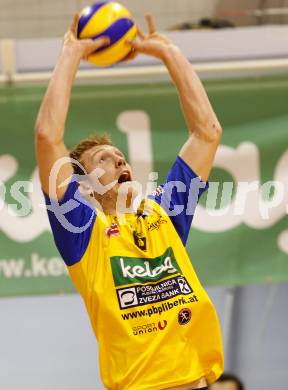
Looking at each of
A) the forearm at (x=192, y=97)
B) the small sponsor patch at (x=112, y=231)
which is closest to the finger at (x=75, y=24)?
the forearm at (x=192, y=97)

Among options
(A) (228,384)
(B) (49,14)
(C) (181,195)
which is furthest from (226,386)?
(B) (49,14)

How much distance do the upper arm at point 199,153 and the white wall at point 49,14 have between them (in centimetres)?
242

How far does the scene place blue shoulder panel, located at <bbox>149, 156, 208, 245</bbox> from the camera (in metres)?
1.96

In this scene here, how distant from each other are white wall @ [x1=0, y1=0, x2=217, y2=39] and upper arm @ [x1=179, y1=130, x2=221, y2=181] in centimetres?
242

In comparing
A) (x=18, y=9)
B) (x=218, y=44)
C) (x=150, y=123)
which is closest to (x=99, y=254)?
(x=150, y=123)

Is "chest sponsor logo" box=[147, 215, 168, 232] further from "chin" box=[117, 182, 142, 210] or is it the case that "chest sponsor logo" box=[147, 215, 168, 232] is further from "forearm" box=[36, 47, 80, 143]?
"forearm" box=[36, 47, 80, 143]

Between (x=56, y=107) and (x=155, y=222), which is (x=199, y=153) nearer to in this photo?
(x=155, y=222)

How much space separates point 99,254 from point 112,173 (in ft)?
0.73

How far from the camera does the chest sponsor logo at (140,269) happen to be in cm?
183

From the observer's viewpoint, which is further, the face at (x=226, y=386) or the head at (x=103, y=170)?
the face at (x=226, y=386)

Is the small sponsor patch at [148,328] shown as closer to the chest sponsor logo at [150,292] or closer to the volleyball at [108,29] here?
the chest sponsor logo at [150,292]

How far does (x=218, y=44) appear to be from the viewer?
3.28 metres

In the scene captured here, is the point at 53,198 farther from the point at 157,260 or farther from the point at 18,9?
the point at 18,9

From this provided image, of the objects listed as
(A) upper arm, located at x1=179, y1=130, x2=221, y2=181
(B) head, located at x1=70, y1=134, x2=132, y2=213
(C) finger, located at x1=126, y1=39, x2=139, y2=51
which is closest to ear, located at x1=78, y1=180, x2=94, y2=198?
(B) head, located at x1=70, y1=134, x2=132, y2=213
